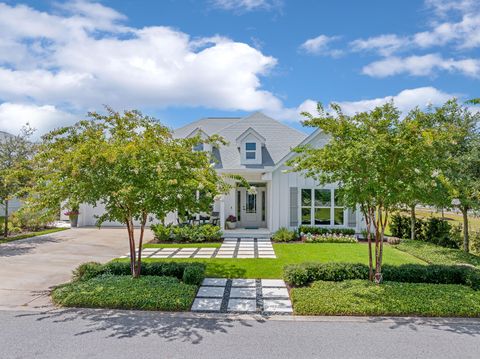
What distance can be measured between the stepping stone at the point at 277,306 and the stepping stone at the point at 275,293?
282 mm

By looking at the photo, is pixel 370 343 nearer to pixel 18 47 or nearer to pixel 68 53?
pixel 68 53

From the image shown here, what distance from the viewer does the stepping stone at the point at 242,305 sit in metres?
7.28

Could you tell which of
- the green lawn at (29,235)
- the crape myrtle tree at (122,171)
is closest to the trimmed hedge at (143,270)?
the crape myrtle tree at (122,171)

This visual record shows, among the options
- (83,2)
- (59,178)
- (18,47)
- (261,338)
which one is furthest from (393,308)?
(18,47)

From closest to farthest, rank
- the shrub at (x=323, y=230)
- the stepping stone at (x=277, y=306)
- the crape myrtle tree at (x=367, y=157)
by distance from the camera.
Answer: the stepping stone at (x=277, y=306) < the crape myrtle tree at (x=367, y=157) < the shrub at (x=323, y=230)

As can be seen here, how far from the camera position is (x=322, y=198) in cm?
1823

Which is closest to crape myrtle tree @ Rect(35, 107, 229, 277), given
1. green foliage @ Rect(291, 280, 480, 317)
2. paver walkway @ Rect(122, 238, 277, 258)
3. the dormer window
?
green foliage @ Rect(291, 280, 480, 317)

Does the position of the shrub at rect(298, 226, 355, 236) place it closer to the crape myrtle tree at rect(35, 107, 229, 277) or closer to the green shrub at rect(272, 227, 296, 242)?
the green shrub at rect(272, 227, 296, 242)

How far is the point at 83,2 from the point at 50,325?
8.13 metres

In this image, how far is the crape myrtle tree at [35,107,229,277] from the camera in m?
7.56

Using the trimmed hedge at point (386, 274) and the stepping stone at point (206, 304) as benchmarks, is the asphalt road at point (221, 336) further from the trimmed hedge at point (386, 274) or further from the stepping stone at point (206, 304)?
the trimmed hedge at point (386, 274)

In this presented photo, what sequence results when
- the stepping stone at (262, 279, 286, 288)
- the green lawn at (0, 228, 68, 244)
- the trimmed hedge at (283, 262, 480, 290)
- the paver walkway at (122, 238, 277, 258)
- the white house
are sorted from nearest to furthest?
1. the trimmed hedge at (283, 262, 480, 290)
2. the stepping stone at (262, 279, 286, 288)
3. the paver walkway at (122, 238, 277, 258)
4. the green lawn at (0, 228, 68, 244)
5. the white house

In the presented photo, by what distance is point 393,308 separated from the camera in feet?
23.1

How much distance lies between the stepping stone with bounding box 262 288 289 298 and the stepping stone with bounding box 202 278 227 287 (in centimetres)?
121
